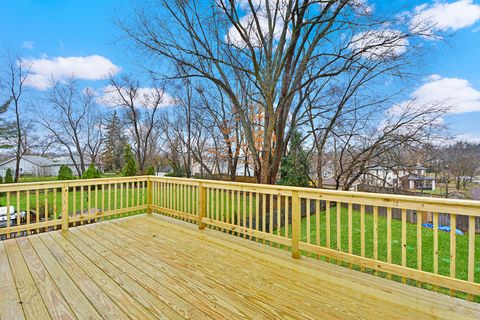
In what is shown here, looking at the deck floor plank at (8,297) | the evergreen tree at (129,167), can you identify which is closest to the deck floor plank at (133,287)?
the deck floor plank at (8,297)

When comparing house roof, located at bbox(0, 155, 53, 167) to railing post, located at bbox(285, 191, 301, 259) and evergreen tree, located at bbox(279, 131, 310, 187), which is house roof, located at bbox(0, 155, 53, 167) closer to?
evergreen tree, located at bbox(279, 131, 310, 187)

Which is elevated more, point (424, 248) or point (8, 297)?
point (8, 297)

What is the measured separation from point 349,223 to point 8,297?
328 cm

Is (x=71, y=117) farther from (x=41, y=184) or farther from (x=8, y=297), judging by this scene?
(x=8, y=297)

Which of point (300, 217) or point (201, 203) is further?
point (201, 203)

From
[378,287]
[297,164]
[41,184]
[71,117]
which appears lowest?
[378,287]

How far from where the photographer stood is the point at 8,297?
2.00 m

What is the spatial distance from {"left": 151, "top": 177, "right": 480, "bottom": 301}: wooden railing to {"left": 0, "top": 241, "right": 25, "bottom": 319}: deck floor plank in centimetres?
238

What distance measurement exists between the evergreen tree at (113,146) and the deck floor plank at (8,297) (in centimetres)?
1850

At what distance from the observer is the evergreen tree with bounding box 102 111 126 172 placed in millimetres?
19266

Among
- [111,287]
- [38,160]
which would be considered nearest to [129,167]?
[38,160]

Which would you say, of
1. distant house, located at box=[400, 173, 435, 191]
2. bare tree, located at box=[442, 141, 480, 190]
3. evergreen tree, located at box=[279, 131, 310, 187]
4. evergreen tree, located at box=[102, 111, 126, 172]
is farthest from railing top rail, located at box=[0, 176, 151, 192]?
evergreen tree, located at box=[102, 111, 126, 172]

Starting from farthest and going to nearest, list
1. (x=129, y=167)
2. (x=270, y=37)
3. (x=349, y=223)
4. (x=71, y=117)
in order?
(x=71, y=117), (x=129, y=167), (x=270, y=37), (x=349, y=223)

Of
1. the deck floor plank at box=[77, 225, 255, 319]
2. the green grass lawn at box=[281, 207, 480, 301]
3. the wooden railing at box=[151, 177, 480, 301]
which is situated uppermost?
the wooden railing at box=[151, 177, 480, 301]
